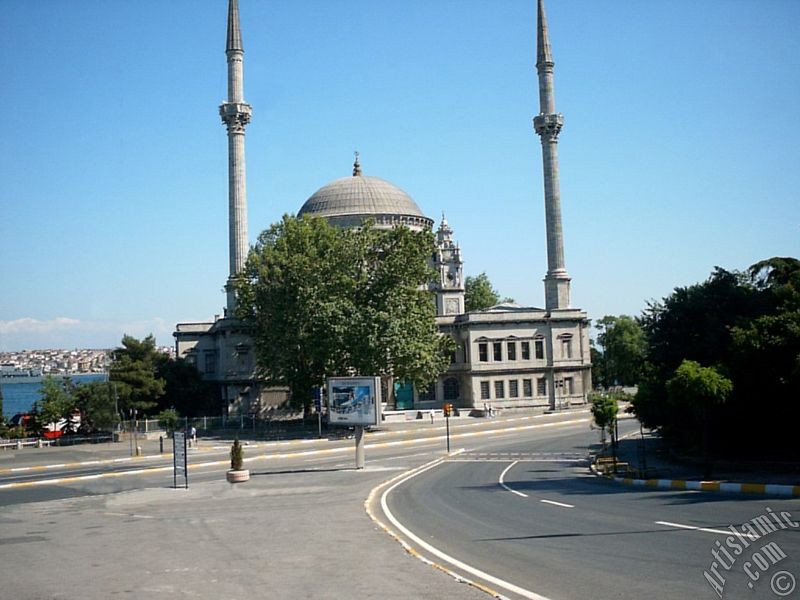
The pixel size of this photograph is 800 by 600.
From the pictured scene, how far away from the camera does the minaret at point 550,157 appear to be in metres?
71.6

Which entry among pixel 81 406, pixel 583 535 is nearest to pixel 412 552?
pixel 583 535

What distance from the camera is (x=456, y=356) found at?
73250 millimetres

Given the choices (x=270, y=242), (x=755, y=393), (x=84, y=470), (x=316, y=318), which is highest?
(x=270, y=242)

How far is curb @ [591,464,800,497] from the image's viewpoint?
2138 centimetres

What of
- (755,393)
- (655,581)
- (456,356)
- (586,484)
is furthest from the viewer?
(456,356)

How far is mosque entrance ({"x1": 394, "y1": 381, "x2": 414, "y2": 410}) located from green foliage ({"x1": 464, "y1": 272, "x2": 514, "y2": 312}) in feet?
122

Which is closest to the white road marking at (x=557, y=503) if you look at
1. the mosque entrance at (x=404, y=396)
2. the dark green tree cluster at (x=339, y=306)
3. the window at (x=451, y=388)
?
the dark green tree cluster at (x=339, y=306)

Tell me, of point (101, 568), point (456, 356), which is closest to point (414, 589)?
point (101, 568)

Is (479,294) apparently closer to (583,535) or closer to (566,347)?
(566,347)

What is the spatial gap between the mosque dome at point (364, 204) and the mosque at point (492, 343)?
12585 millimetres

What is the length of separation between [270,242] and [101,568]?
48.9 m

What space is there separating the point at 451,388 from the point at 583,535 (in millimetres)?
58042

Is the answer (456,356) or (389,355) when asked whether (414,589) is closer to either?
(389,355)

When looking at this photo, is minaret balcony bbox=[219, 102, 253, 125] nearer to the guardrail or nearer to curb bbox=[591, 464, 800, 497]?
the guardrail
